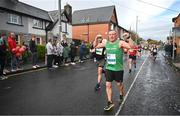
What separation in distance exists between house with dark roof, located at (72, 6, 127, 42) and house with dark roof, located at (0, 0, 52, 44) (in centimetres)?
1877

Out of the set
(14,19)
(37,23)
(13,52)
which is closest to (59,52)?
(13,52)

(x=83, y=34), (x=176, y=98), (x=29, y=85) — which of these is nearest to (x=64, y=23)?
(x=83, y=34)

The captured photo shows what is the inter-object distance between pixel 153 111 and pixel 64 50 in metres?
12.2

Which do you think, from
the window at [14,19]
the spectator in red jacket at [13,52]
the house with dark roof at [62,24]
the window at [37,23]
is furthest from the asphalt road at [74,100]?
the house with dark roof at [62,24]

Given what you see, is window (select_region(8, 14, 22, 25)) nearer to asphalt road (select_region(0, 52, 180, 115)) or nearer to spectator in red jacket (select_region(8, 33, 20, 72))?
spectator in red jacket (select_region(8, 33, 20, 72))

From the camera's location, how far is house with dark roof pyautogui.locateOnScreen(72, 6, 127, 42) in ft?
158

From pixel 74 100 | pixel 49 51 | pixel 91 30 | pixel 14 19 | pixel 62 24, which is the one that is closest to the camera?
pixel 74 100

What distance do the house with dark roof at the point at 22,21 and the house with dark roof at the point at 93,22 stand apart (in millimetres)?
18766

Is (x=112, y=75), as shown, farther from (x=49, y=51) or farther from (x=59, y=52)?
(x=59, y=52)

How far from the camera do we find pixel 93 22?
162 feet

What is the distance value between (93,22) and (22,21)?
25677mm

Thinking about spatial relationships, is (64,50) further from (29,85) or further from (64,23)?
(64,23)

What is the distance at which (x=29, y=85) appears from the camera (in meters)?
7.90

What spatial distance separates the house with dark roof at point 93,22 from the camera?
48.2 meters
